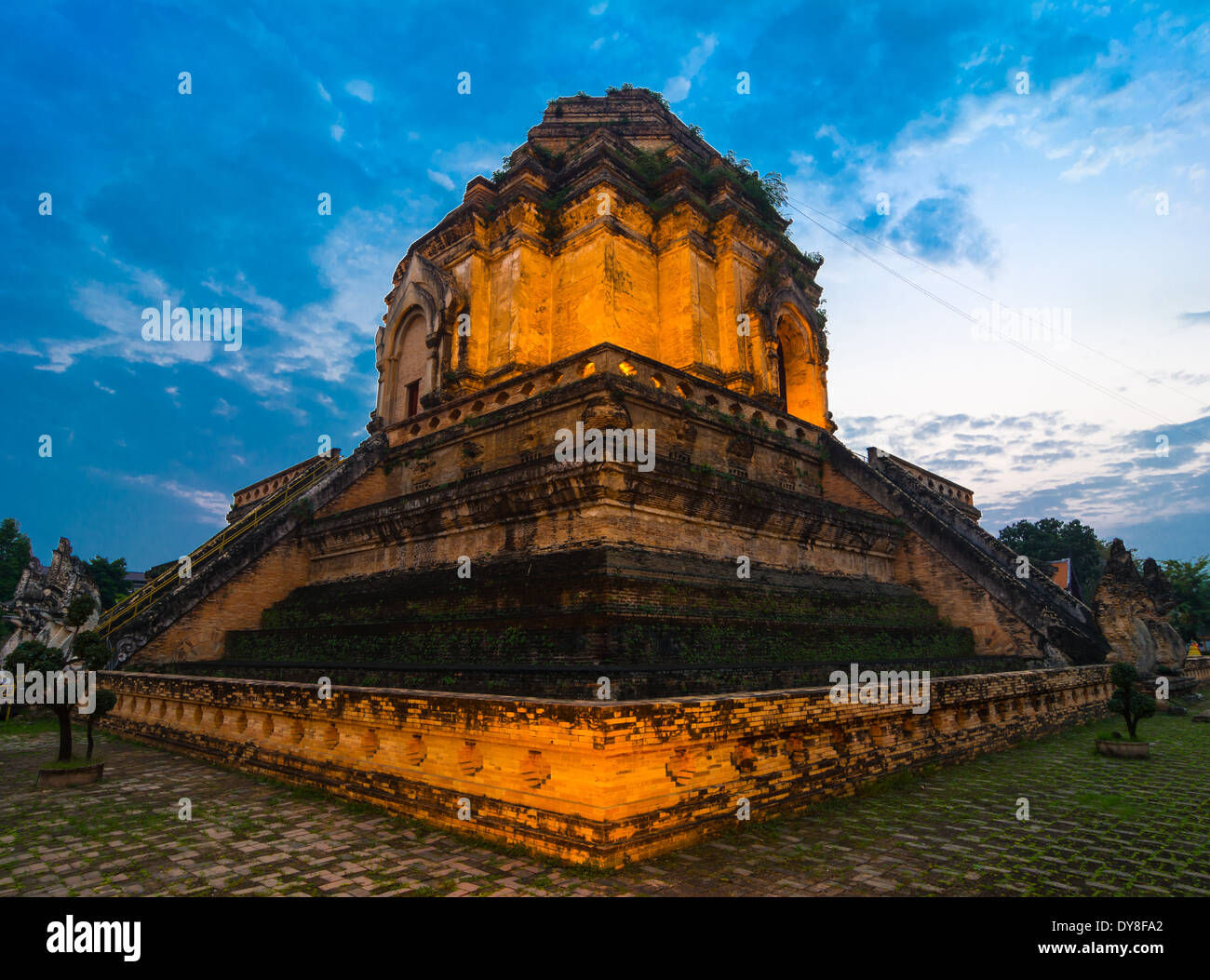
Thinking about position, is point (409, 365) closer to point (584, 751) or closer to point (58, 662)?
point (58, 662)

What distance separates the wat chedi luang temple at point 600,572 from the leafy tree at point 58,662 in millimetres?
1258

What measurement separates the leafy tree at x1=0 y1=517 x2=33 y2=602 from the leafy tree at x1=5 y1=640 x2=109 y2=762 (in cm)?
2867

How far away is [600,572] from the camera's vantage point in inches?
294

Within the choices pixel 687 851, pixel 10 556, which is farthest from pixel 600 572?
pixel 10 556

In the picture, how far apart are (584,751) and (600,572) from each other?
3.04 metres

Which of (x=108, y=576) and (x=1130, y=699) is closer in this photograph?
(x=1130, y=699)

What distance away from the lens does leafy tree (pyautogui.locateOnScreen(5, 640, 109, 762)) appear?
7.66 metres

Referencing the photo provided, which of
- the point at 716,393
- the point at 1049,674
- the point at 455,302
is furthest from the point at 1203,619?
the point at 455,302

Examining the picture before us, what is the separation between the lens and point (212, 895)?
418 centimetres

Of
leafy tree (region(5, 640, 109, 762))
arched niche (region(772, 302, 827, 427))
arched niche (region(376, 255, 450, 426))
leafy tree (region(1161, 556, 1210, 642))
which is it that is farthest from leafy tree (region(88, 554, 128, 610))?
leafy tree (region(1161, 556, 1210, 642))

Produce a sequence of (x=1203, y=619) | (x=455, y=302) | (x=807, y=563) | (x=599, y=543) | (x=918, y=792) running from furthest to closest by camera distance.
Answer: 1. (x=1203, y=619)
2. (x=455, y=302)
3. (x=807, y=563)
4. (x=599, y=543)
5. (x=918, y=792)

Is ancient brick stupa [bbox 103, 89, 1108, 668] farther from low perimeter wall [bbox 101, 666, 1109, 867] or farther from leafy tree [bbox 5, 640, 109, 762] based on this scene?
leafy tree [bbox 5, 640, 109, 762]
